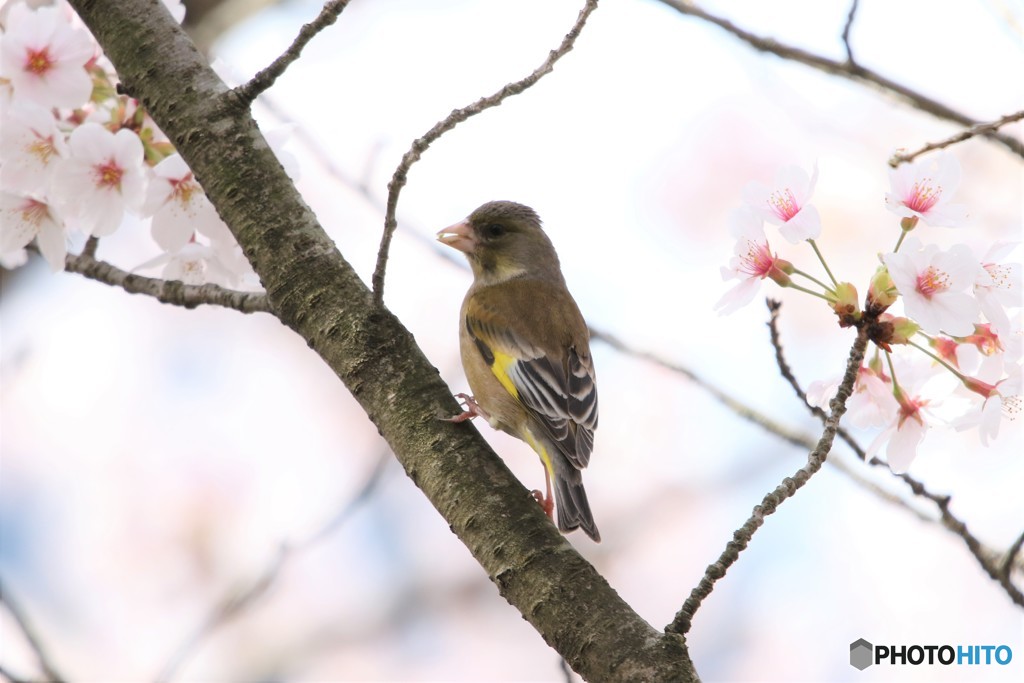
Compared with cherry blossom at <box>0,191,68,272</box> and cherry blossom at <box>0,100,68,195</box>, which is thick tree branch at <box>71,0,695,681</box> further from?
cherry blossom at <box>0,191,68,272</box>

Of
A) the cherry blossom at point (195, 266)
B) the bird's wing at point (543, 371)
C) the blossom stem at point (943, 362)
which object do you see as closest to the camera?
the blossom stem at point (943, 362)

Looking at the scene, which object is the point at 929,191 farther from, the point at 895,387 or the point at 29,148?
the point at 29,148

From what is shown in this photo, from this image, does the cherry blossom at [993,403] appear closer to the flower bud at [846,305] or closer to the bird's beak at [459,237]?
the flower bud at [846,305]

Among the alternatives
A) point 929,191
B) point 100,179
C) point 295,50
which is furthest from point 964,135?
point 100,179

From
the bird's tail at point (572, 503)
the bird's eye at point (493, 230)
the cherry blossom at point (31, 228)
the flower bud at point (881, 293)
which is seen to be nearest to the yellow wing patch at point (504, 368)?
the bird's tail at point (572, 503)

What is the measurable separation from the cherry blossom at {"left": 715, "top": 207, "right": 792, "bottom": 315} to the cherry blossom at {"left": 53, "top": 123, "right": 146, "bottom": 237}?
175cm

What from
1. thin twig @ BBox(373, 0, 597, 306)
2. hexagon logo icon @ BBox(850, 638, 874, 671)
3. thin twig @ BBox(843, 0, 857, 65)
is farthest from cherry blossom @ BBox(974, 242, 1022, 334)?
hexagon logo icon @ BBox(850, 638, 874, 671)

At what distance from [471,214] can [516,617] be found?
3097 millimetres

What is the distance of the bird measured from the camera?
401 cm

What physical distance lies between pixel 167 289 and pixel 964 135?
214cm

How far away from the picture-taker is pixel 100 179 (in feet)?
10.6

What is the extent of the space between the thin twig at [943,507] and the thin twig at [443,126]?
2.98 ft

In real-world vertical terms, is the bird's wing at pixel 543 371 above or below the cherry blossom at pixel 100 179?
below

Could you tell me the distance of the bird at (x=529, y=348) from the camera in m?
4.01
